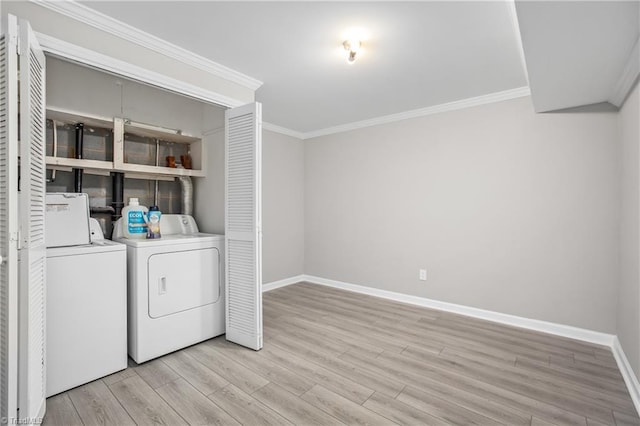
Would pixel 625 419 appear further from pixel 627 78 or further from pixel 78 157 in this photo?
pixel 78 157

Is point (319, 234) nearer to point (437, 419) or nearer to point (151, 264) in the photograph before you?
point (151, 264)

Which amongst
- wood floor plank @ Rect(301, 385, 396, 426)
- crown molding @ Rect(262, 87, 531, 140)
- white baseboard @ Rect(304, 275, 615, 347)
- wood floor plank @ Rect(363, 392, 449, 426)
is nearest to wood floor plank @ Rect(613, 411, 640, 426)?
wood floor plank @ Rect(363, 392, 449, 426)

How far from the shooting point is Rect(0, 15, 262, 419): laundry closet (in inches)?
54.3

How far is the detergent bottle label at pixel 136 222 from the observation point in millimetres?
2561

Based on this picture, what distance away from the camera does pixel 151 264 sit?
91.7 inches

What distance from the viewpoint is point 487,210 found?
10.7 ft

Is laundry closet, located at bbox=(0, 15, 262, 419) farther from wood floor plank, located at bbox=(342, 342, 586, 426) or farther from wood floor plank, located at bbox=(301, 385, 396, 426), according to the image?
wood floor plank, located at bbox=(342, 342, 586, 426)

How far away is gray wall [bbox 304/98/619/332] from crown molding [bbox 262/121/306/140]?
0.49 meters

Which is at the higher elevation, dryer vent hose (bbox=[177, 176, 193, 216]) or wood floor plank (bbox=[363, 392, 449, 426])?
dryer vent hose (bbox=[177, 176, 193, 216])

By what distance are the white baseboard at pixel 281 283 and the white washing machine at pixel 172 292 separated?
1.53m

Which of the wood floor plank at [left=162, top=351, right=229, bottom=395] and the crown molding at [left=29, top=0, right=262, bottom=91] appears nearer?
the crown molding at [left=29, top=0, right=262, bottom=91]

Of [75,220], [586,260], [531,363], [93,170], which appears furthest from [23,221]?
[586,260]

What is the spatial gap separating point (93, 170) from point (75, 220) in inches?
29.7

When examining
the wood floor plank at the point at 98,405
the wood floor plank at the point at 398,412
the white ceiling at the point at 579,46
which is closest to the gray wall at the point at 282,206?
the wood floor plank at the point at 98,405
